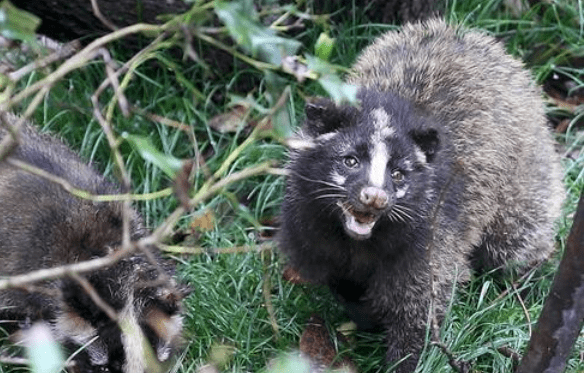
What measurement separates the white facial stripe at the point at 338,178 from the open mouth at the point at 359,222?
0.31ft

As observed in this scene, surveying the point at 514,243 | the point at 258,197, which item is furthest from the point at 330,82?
the point at 258,197

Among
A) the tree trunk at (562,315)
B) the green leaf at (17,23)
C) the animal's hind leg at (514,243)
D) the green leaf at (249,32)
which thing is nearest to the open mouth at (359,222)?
the tree trunk at (562,315)

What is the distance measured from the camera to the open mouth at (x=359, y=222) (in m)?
4.12

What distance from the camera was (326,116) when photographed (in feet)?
14.3

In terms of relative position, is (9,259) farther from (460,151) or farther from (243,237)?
(460,151)

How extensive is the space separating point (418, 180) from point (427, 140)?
177mm

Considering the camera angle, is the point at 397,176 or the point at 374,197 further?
the point at 397,176

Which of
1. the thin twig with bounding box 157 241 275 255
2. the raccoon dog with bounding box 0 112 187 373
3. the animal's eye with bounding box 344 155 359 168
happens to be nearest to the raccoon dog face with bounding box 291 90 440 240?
the animal's eye with bounding box 344 155 359 168

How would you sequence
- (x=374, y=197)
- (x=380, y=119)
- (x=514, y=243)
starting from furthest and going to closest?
1. (x=514, y=243)
2. (x=380, y=119)
3. (x=374, y=197)

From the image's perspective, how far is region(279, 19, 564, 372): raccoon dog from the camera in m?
4.23

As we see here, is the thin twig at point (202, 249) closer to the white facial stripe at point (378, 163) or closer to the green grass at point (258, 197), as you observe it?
the green grass at point (258, 197)

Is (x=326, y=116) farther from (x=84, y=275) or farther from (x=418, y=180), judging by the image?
(x=84, y=275)

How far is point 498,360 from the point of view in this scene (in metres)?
4.57

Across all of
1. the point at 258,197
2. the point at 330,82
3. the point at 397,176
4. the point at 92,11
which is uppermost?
the point at 330,82
